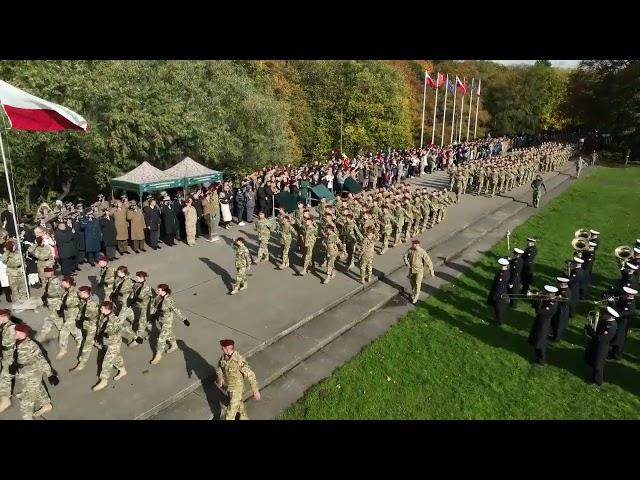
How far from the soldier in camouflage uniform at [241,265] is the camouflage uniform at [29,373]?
544cm

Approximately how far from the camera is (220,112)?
25.3 metres

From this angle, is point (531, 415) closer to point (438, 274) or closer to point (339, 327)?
point (339, 327)

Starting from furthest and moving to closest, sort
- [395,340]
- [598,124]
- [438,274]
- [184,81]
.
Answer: [598,124]
[184,81]
[438,274]
[395,340]

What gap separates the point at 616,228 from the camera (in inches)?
832

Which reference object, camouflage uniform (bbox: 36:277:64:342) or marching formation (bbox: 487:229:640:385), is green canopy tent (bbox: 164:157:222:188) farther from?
marching formation (bbox: 487:229:640:385)

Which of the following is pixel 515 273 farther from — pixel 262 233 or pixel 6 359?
pixel 6 359

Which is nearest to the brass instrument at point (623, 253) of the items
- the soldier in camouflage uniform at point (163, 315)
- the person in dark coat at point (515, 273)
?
the person in dark coat at point (515, 273)

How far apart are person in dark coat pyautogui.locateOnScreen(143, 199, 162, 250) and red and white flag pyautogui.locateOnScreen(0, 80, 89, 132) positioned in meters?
4.24

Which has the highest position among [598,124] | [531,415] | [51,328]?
[598,124]

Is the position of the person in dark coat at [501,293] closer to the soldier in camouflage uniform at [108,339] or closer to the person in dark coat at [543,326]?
the person in dark coat at [543,326]

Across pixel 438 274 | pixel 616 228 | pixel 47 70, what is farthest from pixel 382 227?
pixel 47 70

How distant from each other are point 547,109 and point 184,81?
52222 millimetres

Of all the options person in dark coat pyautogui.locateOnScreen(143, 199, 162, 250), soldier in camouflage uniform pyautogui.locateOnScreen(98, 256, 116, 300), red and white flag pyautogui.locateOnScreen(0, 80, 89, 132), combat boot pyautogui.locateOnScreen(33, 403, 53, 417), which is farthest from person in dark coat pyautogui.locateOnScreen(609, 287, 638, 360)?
person in dark coat pyautogui.locateOnScreen(143, 199, 162, 250)

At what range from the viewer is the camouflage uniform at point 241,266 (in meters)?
12.3
